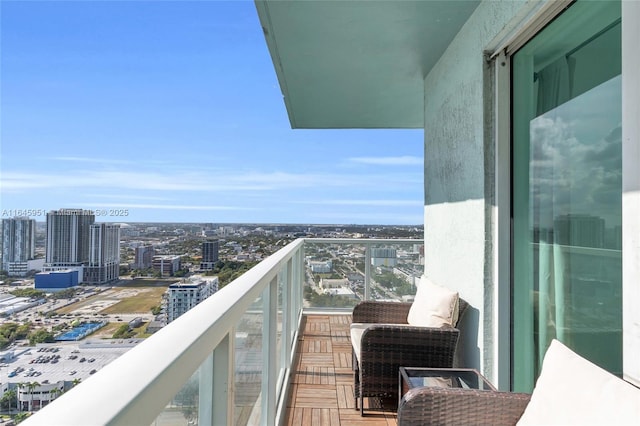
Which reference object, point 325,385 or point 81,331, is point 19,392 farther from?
point 325,385

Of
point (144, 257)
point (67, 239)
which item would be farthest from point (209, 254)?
point (67, 239)

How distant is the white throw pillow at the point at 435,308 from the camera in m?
2.88

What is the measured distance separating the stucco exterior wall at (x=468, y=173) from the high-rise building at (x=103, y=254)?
269 cm

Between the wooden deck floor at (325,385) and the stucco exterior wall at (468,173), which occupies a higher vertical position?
the stucco exterior wall at (468,173)

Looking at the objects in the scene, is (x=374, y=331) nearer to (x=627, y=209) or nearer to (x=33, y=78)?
(x=627, y=209)

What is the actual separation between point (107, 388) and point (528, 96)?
2.57 meters

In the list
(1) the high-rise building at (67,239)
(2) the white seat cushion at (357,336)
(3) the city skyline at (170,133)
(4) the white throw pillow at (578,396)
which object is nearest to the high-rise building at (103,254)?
(1) the high-rise building at (67,239)

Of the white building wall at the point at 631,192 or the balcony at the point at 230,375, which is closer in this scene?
the balcony at the point at 230,375

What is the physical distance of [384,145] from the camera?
736 inches

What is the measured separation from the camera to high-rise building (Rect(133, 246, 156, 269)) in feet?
11.6

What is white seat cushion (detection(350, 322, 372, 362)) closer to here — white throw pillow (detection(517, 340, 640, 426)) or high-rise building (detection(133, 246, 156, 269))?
white throw pillow (detection(517, 340, 640, 426))

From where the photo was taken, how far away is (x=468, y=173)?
2967mm

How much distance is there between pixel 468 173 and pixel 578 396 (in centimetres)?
194

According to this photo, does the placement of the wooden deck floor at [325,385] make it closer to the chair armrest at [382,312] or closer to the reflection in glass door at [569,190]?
the chair armrest at [382,312]
